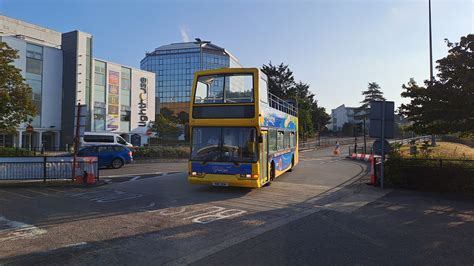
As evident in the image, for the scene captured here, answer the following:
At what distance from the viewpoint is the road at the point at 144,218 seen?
239 inches

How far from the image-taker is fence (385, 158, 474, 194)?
13.0 meters

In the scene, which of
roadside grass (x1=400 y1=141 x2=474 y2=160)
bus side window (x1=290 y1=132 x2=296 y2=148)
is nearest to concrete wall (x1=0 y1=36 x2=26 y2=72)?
A: bus side window (x1=290 y1=132 x2=296 y2=148)

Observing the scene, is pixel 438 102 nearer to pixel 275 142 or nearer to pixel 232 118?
pixel 275 142

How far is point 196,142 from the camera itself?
12859 mm

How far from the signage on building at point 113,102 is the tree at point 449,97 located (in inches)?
1976

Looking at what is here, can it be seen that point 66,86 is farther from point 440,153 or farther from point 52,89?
point 440,153

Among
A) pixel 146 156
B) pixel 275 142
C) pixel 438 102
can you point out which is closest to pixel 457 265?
pixel 438 102

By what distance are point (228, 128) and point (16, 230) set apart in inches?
270

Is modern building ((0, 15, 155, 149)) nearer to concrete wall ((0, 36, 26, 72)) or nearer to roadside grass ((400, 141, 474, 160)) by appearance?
concrete wall ((0, 36, 26, 72))

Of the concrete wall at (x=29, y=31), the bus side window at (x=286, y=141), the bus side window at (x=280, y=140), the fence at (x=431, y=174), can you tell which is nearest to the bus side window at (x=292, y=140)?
the bus side window at (x=286, y=141)

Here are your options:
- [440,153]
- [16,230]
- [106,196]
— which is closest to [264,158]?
[106,196]

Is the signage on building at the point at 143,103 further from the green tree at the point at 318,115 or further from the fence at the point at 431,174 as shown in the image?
the fence at the point at 431,174

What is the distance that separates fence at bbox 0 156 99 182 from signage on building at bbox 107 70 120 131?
42.7 m

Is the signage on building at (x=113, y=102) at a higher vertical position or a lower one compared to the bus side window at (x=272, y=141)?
higher
